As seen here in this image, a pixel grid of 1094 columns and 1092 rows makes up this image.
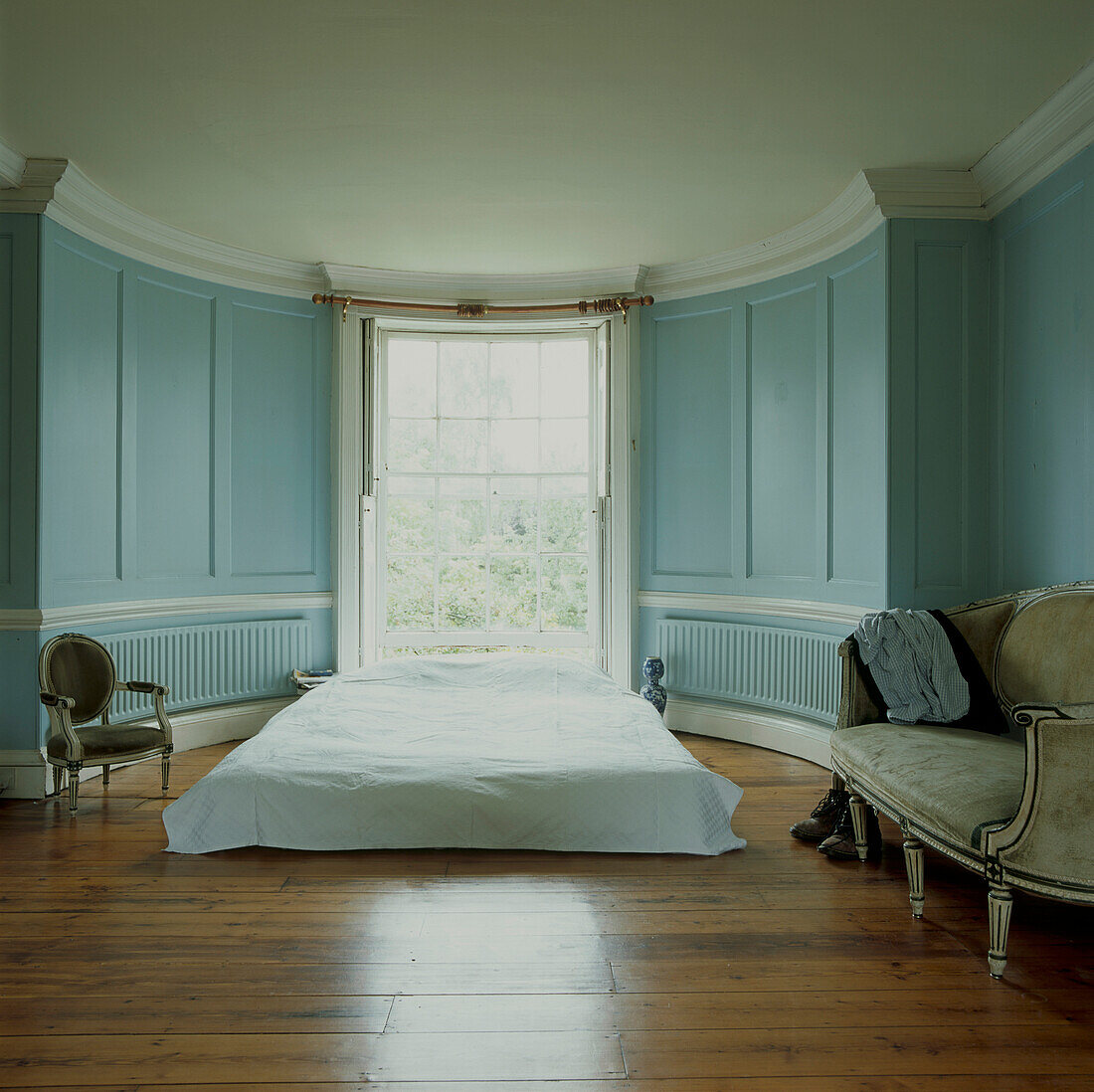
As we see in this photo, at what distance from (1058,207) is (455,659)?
3.60 m

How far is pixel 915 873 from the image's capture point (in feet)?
8.99

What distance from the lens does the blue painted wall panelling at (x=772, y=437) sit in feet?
14.3

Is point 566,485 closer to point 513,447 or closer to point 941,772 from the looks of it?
point 513,447

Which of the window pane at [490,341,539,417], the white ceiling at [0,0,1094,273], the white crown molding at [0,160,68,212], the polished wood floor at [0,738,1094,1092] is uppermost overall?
the white ceiling at [0,0,1094,273]

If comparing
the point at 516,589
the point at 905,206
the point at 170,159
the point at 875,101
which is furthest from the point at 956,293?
the point at 170,159

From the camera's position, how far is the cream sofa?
87.3 inches

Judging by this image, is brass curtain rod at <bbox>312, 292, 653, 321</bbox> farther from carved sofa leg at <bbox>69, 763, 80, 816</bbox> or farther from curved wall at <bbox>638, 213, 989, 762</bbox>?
carved sofa leg at <bbox>69, 763, 80, 816</bbox>

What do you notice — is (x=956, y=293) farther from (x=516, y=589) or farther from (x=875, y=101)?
(x=516, y=589)

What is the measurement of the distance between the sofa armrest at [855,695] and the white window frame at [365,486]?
227 centimetres

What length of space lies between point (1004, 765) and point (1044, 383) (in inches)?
70.2

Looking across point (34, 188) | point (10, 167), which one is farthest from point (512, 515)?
point (10, 167)

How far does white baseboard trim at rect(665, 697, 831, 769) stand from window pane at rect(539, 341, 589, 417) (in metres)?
2.10

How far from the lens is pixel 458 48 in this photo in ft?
10.2

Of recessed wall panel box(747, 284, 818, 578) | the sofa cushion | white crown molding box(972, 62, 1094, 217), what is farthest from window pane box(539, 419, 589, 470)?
the sofa cushion
